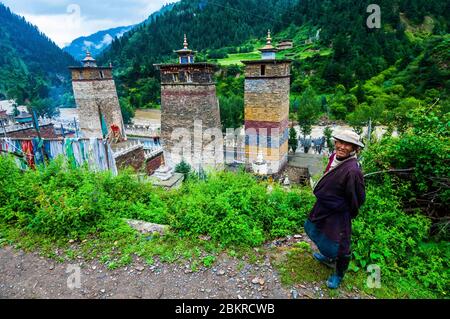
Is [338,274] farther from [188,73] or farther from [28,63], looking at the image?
[28,63]

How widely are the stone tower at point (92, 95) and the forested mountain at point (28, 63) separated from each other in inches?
1612

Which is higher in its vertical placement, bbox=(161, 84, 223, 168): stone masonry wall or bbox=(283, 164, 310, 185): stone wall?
bbox=(161, 84, 223, 168): stone masonry wall

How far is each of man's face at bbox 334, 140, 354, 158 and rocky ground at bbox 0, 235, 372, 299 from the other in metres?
1.50

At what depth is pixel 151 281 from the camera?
313 cm

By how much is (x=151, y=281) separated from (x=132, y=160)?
8535 mm

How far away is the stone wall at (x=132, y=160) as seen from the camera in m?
9.89

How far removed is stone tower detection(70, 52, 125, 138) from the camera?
1905 cm

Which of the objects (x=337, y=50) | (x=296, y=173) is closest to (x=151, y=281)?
(x=296, y=173)

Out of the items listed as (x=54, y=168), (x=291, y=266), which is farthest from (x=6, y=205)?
(x=291, y=266)

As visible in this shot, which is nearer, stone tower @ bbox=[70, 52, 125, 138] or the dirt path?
the dirt path

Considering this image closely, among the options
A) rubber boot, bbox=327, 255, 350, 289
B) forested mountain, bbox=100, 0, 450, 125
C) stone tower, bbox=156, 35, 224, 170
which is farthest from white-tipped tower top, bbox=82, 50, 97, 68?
rubber boot, bbox=327, 255, 350, 289

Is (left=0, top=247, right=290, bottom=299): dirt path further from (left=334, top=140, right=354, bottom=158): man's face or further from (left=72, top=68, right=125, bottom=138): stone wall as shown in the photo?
(left=72, top=68, right=125, bottom=138): stone wall

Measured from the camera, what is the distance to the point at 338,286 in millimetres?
2953
